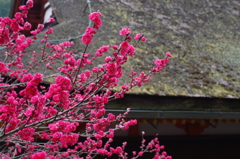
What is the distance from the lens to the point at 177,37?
12.6 feet

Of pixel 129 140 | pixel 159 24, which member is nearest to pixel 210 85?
pixel 129 140

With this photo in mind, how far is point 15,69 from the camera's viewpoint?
2129mm

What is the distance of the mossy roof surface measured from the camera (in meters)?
2.64

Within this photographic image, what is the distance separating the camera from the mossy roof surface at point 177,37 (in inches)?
104

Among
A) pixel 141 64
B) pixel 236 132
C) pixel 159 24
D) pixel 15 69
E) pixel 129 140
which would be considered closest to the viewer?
pixel 15 69

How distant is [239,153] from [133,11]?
2.84 meters

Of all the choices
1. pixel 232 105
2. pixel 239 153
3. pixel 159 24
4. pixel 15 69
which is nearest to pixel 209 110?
pixel 232 105

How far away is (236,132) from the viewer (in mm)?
3061

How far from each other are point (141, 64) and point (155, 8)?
2.26 meters

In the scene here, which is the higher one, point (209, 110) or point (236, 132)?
point (209, 110)

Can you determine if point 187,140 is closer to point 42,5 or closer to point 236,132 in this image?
point 236,132

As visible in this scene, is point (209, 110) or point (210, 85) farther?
point (210, 85)

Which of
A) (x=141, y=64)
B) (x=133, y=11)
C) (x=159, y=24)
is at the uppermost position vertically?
(x=133, y=11)

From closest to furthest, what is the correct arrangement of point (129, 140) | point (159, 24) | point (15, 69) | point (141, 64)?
1. point (15, 69)
2. point (129, 140)
3. point (141, 64)
4. point (159, 24)
